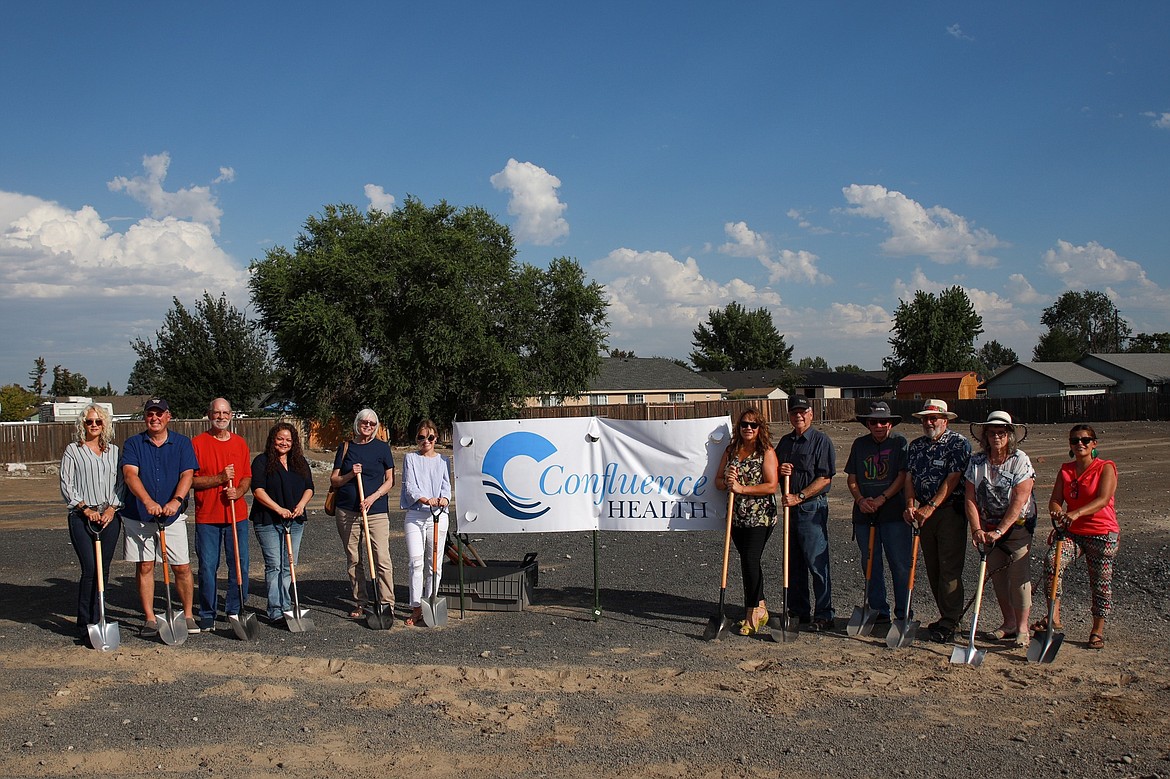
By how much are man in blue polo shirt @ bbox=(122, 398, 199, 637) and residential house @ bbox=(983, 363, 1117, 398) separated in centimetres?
6795

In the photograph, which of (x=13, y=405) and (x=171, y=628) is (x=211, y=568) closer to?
(x=171, y=628)

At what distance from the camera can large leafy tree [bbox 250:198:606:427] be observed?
135ft

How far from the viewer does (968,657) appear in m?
6.59

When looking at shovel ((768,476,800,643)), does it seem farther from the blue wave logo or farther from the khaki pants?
the khaki pants

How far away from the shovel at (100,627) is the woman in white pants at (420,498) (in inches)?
79.0

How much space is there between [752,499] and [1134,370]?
238ft

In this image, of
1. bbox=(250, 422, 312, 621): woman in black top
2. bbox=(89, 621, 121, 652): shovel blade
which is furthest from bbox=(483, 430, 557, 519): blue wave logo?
bbox=(89, 621, 121, 652): shovel blade

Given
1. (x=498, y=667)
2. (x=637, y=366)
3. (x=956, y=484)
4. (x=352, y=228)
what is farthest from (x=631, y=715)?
(x=637, y=366)

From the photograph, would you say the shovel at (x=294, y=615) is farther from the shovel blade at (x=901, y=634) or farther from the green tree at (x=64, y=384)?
the green tree at (x=64, y=384)

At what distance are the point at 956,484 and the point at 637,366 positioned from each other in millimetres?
71204

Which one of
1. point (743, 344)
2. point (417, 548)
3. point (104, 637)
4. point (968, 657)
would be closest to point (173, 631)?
point (104, 637)

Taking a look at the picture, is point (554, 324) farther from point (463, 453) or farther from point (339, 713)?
point (339, 713)

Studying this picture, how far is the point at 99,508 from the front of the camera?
301 inches

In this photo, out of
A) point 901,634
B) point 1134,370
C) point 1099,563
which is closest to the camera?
point 1099,563
